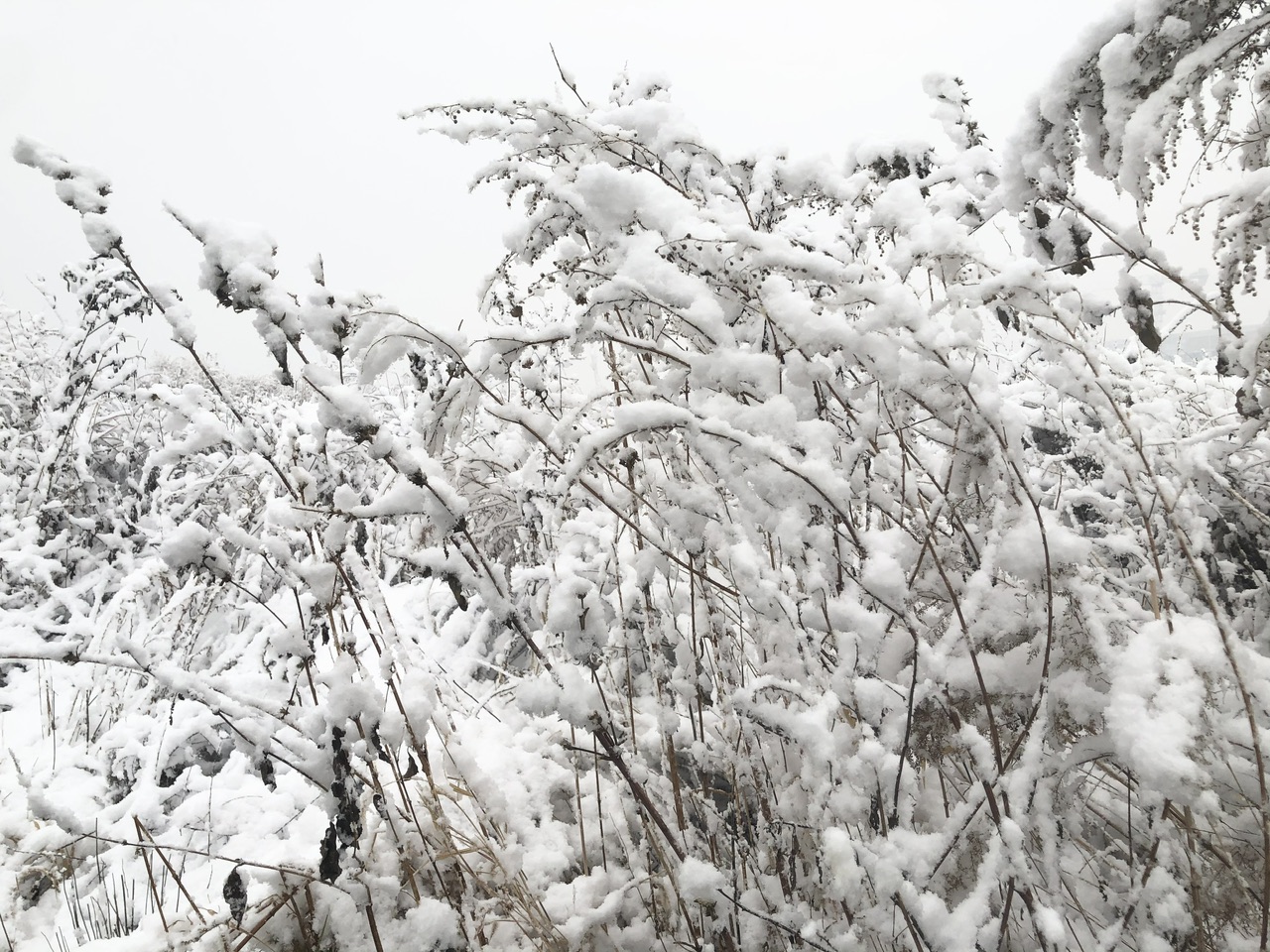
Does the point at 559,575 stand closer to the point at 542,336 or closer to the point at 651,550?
the point at 651,550

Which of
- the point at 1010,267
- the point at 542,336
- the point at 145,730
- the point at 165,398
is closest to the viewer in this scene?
the point at 1010,267

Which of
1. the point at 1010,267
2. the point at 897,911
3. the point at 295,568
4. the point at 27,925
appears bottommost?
the point at 27,925

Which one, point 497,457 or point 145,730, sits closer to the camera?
point 497,457

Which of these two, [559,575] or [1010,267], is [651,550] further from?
[1010,267]

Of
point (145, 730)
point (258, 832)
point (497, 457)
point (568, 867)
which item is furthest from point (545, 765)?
point (145, 730)

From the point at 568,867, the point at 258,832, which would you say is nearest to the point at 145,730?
the point at 258,832

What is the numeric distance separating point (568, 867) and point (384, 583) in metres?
2.72

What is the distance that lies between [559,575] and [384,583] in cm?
299

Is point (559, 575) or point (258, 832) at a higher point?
point (559, 575)

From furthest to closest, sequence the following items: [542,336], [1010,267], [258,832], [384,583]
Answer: [384,583] → [258,832] → [542,336] → [1010,267]

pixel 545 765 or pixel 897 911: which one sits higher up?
pixel 897 911

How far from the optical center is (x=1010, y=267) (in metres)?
0.93

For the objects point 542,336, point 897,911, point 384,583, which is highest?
point 542,336

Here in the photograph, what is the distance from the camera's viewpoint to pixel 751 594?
98cm
